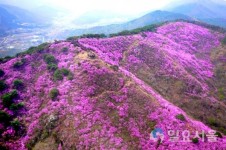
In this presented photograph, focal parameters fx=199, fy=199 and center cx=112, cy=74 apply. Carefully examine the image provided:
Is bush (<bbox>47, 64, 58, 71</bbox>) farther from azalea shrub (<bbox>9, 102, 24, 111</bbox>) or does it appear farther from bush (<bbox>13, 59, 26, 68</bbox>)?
azalea shrub (<bbox>9, 102, 24, 111</bbox>)

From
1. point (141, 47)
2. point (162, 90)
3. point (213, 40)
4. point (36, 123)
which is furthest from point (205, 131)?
point (213, 40)

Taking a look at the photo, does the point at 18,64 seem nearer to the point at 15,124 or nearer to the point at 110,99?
the point at 15,124

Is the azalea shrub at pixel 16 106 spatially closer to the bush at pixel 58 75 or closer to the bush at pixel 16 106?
the bush at pixel 16 106

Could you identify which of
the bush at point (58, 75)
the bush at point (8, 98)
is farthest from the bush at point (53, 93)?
the bush at point (8, 98)

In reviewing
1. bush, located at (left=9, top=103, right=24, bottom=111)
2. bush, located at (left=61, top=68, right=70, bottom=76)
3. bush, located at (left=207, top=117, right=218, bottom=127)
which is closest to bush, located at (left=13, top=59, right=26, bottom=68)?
bush, located at (left=61, top=68, right=70, bottom=76)

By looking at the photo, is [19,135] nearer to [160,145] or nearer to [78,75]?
[78,75]
